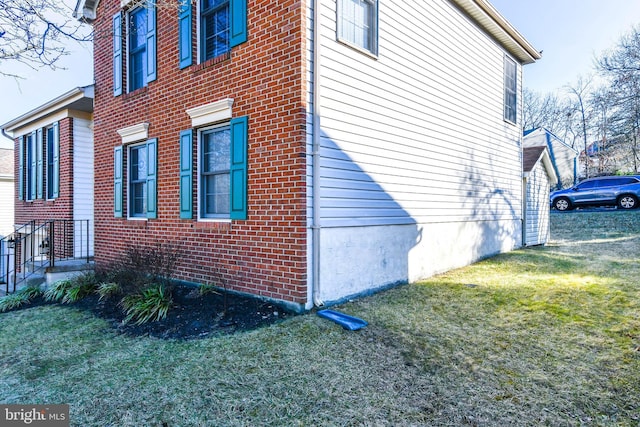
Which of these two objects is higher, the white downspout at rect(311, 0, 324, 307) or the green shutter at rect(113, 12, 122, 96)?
the green shutter at rect(113, 12, 122, 96)

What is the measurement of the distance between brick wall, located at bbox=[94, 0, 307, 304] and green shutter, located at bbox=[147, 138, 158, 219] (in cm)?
12

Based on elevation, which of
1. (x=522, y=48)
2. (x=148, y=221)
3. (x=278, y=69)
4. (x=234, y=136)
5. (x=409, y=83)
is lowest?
(x=148, y=221)

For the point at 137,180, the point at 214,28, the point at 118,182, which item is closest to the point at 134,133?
the point at 137,180

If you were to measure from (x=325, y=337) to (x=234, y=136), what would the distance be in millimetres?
3273

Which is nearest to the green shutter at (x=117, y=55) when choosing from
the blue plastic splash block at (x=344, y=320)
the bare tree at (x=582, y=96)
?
the blue plastic splash block at (x=344, y=320)

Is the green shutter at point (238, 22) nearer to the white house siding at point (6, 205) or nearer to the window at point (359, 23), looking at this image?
the window at point (359, 23)

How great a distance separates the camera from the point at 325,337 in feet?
14.4

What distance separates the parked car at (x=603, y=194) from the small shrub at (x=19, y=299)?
20148 mm

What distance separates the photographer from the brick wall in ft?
17.1

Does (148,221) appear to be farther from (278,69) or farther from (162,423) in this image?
(162,423)

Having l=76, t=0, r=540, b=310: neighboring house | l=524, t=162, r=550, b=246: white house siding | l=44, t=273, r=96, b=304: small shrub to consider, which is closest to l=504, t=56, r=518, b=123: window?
l=76, t=0, r=540, b=310: neighboring house

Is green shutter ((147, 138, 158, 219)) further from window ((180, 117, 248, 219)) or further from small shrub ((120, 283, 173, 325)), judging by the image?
small shrub ((120, 283, 173, 325))

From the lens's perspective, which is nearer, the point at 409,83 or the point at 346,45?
the point at 346,45

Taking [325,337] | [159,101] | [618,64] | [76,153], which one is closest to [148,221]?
[159,101]
